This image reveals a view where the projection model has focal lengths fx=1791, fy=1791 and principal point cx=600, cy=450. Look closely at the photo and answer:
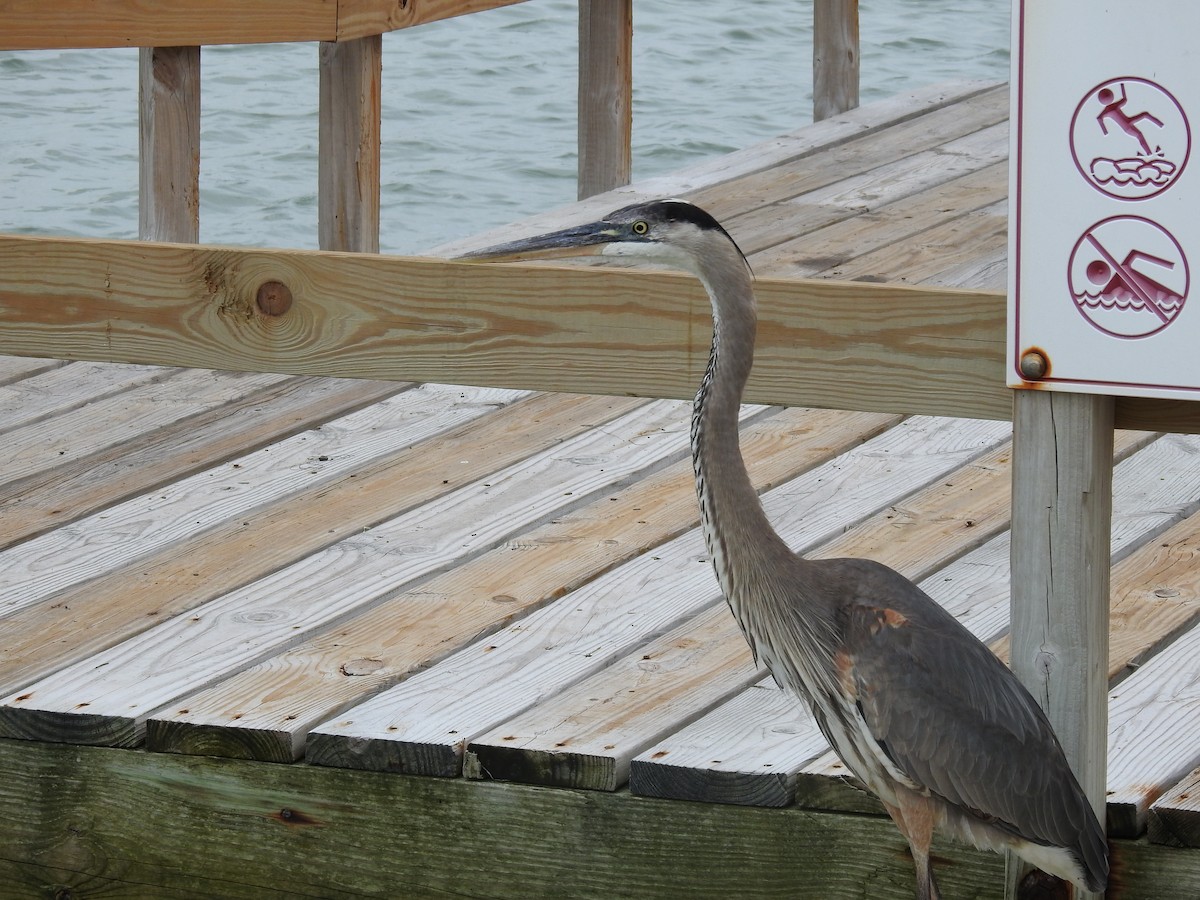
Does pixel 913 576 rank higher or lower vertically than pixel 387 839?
higher

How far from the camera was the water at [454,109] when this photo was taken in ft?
42.8

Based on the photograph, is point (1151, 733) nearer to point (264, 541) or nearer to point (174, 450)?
point (264, 541)

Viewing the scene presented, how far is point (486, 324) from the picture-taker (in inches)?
113

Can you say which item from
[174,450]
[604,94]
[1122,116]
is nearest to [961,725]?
[1122,116]

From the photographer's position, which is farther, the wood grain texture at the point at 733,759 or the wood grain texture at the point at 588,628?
the wood grain texture at the point at 588,628

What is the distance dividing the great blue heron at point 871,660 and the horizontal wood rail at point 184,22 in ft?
8.74

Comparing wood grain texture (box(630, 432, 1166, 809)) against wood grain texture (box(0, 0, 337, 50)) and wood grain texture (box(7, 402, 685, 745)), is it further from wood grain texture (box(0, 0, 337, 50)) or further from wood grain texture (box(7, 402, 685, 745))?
wood grain texture (box(0, 0, 337, 50))

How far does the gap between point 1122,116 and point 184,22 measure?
11.2 ft

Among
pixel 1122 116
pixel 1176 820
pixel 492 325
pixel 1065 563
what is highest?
pixel 1122 116

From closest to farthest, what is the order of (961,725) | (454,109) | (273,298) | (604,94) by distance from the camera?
1. (961,725)
2. (273,298)
3. (604,94)
4. (454,109)

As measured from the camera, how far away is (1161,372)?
7.77ft

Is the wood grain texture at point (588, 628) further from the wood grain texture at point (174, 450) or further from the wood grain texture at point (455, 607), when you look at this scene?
the wood grain texture at point (174, 450)

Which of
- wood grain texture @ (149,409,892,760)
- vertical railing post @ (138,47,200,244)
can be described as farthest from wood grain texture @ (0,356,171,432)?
wood grain texture @ (149,409,892,760)

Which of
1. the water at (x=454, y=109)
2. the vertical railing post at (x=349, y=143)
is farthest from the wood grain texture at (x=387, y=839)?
the water at (x=454, y=109)
